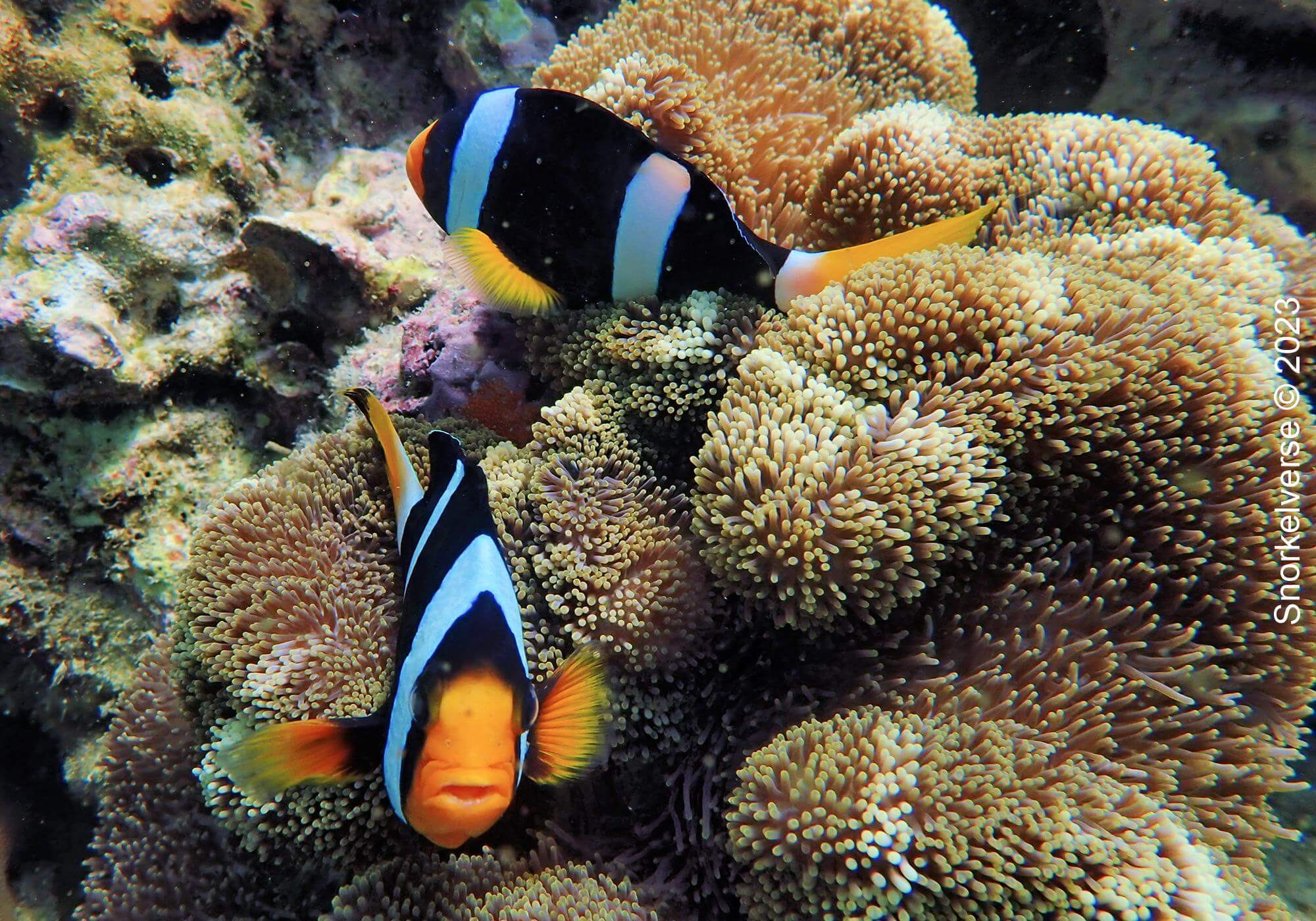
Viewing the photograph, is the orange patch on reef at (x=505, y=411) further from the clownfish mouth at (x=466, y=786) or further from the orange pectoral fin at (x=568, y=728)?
the clownfish mouth at (x=466, y=786)

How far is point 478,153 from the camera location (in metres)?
1.88

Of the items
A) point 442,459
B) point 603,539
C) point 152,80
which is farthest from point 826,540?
point 152,80

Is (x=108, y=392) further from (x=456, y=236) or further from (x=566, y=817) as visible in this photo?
(x=566, y=817)

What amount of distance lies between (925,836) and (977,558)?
68 cm

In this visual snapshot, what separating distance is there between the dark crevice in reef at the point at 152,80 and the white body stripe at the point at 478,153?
185 centimetres

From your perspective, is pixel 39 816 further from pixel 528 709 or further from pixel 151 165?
pixel 528 709

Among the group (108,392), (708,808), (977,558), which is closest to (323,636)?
(708,808)

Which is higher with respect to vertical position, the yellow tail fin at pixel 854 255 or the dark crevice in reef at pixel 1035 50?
the dark crevice in reef at pixel 1035 50

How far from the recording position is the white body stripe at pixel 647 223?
1788mm

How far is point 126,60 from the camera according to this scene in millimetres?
2789

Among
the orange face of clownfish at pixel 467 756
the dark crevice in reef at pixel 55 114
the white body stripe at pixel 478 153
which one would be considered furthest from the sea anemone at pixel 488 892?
the dark crevice in reef at pixel 55 114

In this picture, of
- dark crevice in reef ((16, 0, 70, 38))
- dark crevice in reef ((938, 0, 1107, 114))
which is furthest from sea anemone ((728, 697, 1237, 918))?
dark crevice in reef ((16, 0, 70, 38))

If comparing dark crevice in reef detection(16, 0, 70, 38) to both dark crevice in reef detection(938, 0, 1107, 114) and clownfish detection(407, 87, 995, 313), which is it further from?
dark crevice in reef detection(938, 0, 1107, 114)

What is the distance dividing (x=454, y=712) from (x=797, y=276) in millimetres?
1283
